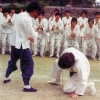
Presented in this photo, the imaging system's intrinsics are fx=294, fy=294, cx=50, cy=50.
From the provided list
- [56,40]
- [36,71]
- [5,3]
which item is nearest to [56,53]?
[56,40]

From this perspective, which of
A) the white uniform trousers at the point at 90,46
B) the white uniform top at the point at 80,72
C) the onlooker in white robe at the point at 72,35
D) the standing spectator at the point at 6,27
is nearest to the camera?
the white uniform top at the point at 80,72

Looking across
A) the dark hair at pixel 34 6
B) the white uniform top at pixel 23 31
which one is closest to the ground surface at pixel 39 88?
the white uniform top at pixel 23 31

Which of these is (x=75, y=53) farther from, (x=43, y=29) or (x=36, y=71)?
A: (x=43, y=29)

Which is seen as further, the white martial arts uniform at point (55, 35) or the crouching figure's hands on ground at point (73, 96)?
the white martial arts uniform at point (55, 35)

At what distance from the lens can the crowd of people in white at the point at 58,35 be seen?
8969mm

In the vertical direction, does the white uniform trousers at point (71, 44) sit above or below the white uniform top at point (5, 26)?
below

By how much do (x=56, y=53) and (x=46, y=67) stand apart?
1.96 meters

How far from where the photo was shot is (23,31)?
5266mm

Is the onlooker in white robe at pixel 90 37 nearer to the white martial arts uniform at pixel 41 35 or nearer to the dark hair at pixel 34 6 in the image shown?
the white martial arts uniform at pixel 41 35

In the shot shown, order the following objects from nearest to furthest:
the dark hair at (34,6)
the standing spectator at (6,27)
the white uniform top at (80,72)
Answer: the white uniform top at (80,72) → the dark hair at (34,6) → the standing spectator at (6,27)

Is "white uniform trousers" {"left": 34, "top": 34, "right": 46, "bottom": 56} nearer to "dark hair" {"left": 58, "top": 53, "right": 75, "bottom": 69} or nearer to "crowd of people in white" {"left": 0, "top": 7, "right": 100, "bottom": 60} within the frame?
"crowd of people in white" {"left": 0, "top": 7, "right": 100, "bottom": 60}

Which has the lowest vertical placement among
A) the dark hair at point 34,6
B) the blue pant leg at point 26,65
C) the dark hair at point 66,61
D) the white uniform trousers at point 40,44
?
the white uniform trousers at point 40,44

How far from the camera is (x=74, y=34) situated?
885 cm

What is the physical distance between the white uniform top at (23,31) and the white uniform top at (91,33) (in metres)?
3.99
